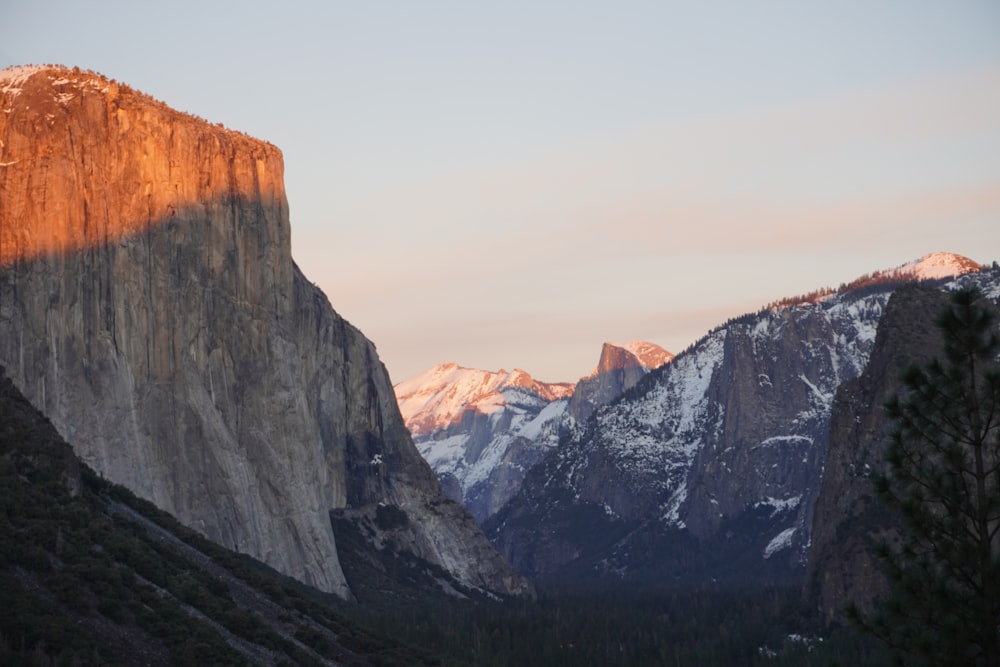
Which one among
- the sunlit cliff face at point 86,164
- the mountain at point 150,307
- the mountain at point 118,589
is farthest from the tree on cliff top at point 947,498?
the sunlit cliff face at point 86,164

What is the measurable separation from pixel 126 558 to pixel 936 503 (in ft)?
259

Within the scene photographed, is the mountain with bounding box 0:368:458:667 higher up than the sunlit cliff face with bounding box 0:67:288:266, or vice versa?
the sunlit cliff face with bounding box 0:67:288:266

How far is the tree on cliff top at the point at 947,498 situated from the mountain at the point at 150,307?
125538mm

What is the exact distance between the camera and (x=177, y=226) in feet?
604

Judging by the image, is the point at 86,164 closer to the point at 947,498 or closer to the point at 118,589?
the point at 118,589

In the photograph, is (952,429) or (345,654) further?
(345,654)

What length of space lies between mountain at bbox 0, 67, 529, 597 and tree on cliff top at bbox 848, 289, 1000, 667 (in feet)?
412

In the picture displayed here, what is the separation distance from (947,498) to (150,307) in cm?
14112

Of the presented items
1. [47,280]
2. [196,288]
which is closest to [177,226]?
[196,288]

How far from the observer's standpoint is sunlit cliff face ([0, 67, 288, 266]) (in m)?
166

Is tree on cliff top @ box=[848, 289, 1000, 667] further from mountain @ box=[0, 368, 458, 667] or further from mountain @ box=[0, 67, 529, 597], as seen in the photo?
mountain @ box=[0, 67, 529, 597]

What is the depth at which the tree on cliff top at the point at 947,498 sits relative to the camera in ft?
152

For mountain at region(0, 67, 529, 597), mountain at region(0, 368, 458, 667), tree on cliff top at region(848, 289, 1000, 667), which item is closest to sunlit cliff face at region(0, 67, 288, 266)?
mountain at region(0, 67, 529, 597)

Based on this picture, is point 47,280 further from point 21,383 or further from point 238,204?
point 238,204
